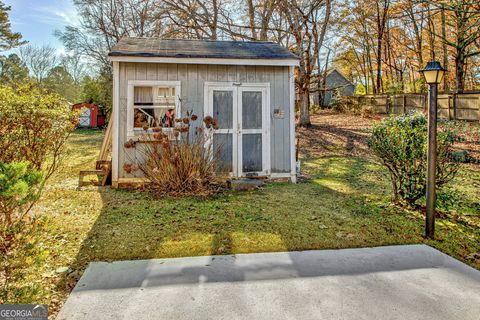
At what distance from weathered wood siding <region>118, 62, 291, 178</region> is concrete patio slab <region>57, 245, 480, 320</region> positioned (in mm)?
4057

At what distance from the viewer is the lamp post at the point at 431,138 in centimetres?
377

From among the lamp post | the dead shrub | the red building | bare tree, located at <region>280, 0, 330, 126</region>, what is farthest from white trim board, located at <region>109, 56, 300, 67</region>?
the red building

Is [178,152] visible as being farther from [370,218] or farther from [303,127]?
[303,127]

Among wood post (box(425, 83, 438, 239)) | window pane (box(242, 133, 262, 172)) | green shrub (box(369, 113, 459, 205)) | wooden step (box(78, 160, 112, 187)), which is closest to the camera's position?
wood post (box(425, 83, 438, 239))

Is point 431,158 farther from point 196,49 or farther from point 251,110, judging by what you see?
point 196,49

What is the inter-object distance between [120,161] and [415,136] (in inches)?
208

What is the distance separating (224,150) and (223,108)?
2.92 feet

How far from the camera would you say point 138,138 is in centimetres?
663

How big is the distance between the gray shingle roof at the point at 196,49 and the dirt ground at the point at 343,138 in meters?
3.44

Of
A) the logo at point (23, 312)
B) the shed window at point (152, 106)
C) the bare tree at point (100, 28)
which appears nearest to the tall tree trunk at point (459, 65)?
the shed window at point (152, 106)

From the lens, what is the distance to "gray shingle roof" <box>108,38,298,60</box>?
21.7ft

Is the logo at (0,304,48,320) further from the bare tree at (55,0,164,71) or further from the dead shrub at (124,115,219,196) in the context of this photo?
the bare tree at (55,0,164,71)

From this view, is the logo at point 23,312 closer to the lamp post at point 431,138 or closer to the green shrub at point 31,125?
the green shrub at point 31,125

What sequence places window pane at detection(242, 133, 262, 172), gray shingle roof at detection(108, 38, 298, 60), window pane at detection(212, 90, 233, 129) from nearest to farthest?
gray shingle roof at detection(108, 38, 298, 60)
window pane at detection(212, 90, 233, 129)
window pane at detection(242, 133, 262, 172)
